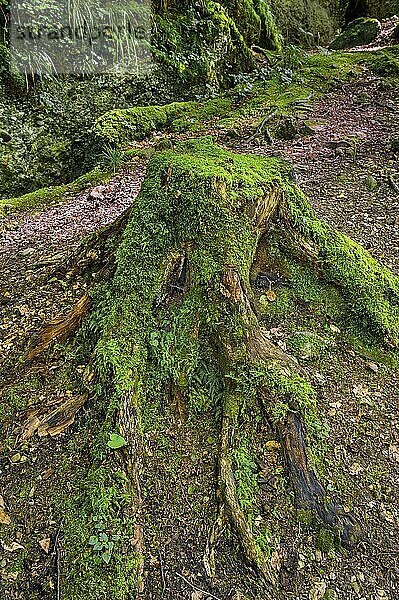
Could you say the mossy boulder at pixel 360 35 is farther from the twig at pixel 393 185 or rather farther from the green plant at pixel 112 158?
the twig at pixel 393 185

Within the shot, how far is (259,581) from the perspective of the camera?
232cm

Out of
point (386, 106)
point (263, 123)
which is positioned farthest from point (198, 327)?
point (386, 106)

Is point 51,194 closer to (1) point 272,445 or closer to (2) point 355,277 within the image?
(2) point 355,277

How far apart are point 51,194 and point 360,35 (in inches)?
527

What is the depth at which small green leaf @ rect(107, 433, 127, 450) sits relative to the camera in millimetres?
2490

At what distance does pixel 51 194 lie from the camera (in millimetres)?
7266

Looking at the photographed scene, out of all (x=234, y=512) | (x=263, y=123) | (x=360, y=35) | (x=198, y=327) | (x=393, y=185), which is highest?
(x=360, y=35)

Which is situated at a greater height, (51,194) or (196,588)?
(51,194)

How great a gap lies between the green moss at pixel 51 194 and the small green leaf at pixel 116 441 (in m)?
5.11

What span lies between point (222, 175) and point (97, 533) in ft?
7.17

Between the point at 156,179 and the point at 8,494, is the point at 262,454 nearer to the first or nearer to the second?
the point at 8,494

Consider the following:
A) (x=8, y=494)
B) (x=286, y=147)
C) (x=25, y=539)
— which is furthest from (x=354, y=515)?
(x=286, y=147)

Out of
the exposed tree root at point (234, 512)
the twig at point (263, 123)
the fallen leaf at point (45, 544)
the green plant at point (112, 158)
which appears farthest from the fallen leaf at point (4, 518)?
the twig at point (263, 123)

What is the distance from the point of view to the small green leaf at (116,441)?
249 cm
